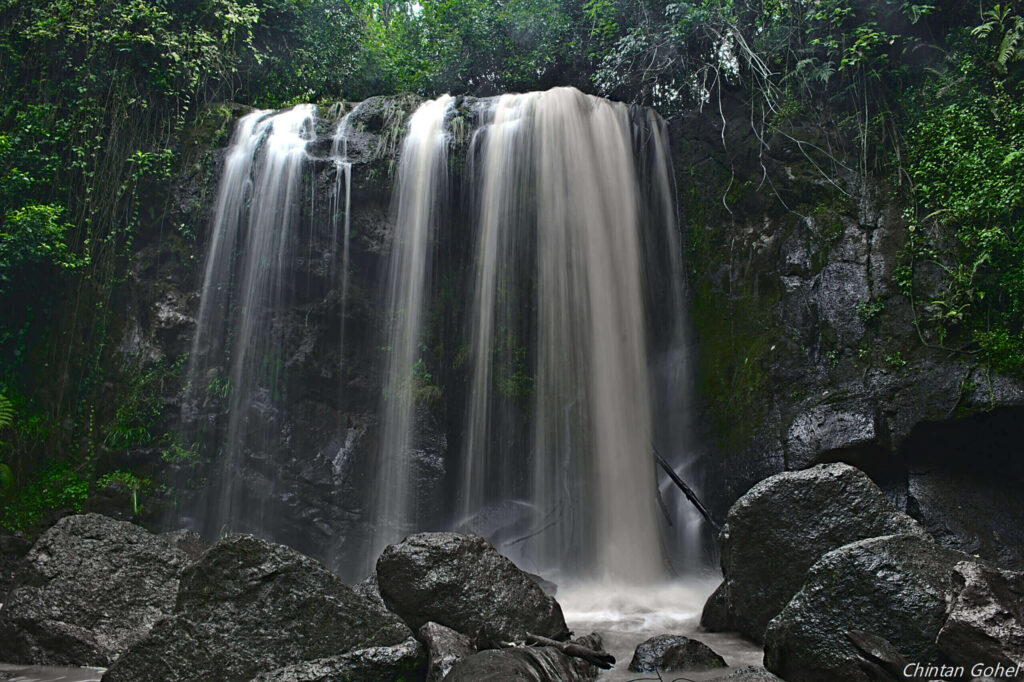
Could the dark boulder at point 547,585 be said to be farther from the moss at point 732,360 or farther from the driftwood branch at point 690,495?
the moss at point 732,360

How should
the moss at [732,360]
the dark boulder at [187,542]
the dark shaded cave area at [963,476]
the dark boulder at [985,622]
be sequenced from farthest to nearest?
1. the moss at [732,360]
2. the dark shaded cave area at [963,476]
3. the dark boulder at [187,542]
4. the dark boulder at [985,622]

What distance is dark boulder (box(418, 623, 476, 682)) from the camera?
13.5ft

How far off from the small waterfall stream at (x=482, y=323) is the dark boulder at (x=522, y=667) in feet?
15.1

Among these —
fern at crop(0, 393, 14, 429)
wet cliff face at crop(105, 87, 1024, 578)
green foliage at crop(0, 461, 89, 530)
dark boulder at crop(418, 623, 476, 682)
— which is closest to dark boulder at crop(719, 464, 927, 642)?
dark boulder at crop(418, 623, 476, 682)

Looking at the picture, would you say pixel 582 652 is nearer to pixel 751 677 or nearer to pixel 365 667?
pixel 751 677

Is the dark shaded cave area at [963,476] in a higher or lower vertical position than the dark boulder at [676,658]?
higher

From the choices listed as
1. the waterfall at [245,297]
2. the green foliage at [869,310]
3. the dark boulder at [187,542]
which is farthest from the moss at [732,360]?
the dark boulder at [187,542]

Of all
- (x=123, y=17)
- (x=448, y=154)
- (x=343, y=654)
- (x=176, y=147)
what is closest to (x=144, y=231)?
(x=176, y=147)

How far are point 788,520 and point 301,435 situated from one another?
681 cm

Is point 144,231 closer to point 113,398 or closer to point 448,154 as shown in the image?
point 113,398

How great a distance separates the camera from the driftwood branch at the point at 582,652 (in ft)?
Answer: 15.3

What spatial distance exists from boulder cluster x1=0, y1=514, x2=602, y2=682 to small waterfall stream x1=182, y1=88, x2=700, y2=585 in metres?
3.55

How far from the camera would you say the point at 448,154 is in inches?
398

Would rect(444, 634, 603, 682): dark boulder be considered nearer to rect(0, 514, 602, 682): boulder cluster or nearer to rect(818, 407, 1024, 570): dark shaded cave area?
rect(0, 514, 602, 682): boulder cluster
